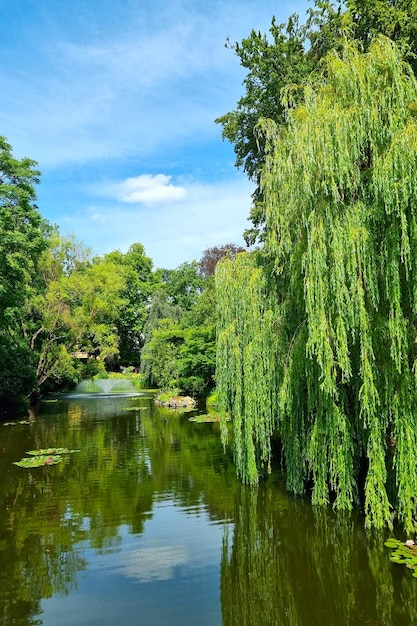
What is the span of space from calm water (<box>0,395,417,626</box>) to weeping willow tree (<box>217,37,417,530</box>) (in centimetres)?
92

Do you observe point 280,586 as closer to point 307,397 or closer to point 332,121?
point 307,397

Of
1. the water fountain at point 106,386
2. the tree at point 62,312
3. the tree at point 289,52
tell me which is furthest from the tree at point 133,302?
the tree at point 289,52

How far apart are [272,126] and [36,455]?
36.1ft

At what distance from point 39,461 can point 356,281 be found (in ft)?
33.0

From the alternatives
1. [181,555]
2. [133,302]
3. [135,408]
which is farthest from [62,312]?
[181,555]

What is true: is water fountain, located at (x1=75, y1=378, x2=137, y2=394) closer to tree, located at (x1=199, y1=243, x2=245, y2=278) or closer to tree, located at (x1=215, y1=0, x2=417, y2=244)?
tree, located at (x1=199, y1=243, x2=245, y2=278)

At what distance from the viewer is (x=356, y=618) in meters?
→ 4.70

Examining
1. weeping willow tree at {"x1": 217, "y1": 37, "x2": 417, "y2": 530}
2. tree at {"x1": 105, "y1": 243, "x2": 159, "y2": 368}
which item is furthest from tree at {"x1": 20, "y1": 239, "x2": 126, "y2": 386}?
weeping willow tree at {"x1": 217, "y1": 37, "x2": 417, "y2": 530}

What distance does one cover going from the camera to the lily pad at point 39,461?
1249cm

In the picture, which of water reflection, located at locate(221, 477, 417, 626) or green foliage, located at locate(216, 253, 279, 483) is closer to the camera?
water reflection, located at locate(221, 477, 417, 626)

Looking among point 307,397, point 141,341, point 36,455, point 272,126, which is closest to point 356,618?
point 307,397

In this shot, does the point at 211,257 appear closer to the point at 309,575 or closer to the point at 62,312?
the point at 62,312

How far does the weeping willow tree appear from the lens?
6.50 meters

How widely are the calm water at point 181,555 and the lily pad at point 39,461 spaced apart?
0.68m
